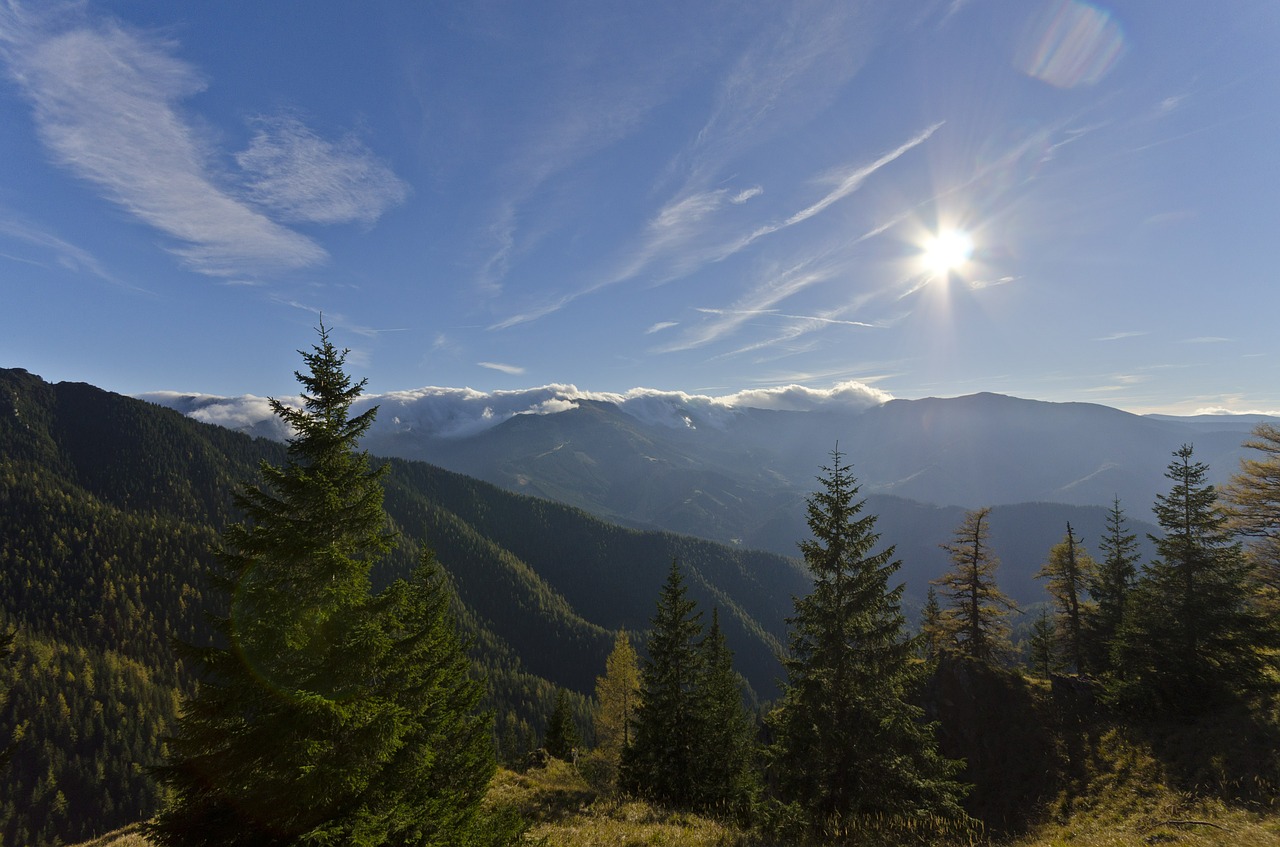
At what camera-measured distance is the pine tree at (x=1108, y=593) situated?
35.0 metres

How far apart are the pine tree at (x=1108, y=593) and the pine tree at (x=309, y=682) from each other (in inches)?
1717

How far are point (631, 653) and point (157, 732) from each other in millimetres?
176974

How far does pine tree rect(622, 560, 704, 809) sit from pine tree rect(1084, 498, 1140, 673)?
3010 cm

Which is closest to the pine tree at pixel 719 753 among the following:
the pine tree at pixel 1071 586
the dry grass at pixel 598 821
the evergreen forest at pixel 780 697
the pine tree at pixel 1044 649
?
the evergreen forest at pixel 780 697

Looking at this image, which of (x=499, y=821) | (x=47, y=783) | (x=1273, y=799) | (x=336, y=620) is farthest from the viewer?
(x=47, y=783)

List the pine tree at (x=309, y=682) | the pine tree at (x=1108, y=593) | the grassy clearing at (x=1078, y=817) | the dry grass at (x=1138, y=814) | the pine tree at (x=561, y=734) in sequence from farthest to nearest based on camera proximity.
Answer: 1. the pine tree at (x=561, y=734)
2. the pine tree at (x=1108, y=593)
3. the grassy clearing at (x=1078, y=817)
4. the dry grass at (x=1138, y=814)
5. the pine tree at (x=309, y=682)

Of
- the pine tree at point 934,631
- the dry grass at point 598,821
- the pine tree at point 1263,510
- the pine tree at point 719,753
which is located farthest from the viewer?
the pine tree at point 934,631

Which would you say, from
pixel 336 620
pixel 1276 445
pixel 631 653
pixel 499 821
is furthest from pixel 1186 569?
pixel 631 653

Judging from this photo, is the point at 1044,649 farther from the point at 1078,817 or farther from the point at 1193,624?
→ the point at 1078,817

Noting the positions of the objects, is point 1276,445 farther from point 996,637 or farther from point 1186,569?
point 996,637

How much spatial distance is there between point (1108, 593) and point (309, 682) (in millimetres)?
48939

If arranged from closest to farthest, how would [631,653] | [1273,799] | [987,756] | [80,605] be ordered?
1. [1273,799]
2. [987,756]
3. [631,653]
4. [80,605]

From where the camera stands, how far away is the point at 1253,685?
74.9ft

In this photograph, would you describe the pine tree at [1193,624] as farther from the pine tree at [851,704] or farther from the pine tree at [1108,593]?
the pine tree at [851,704]
